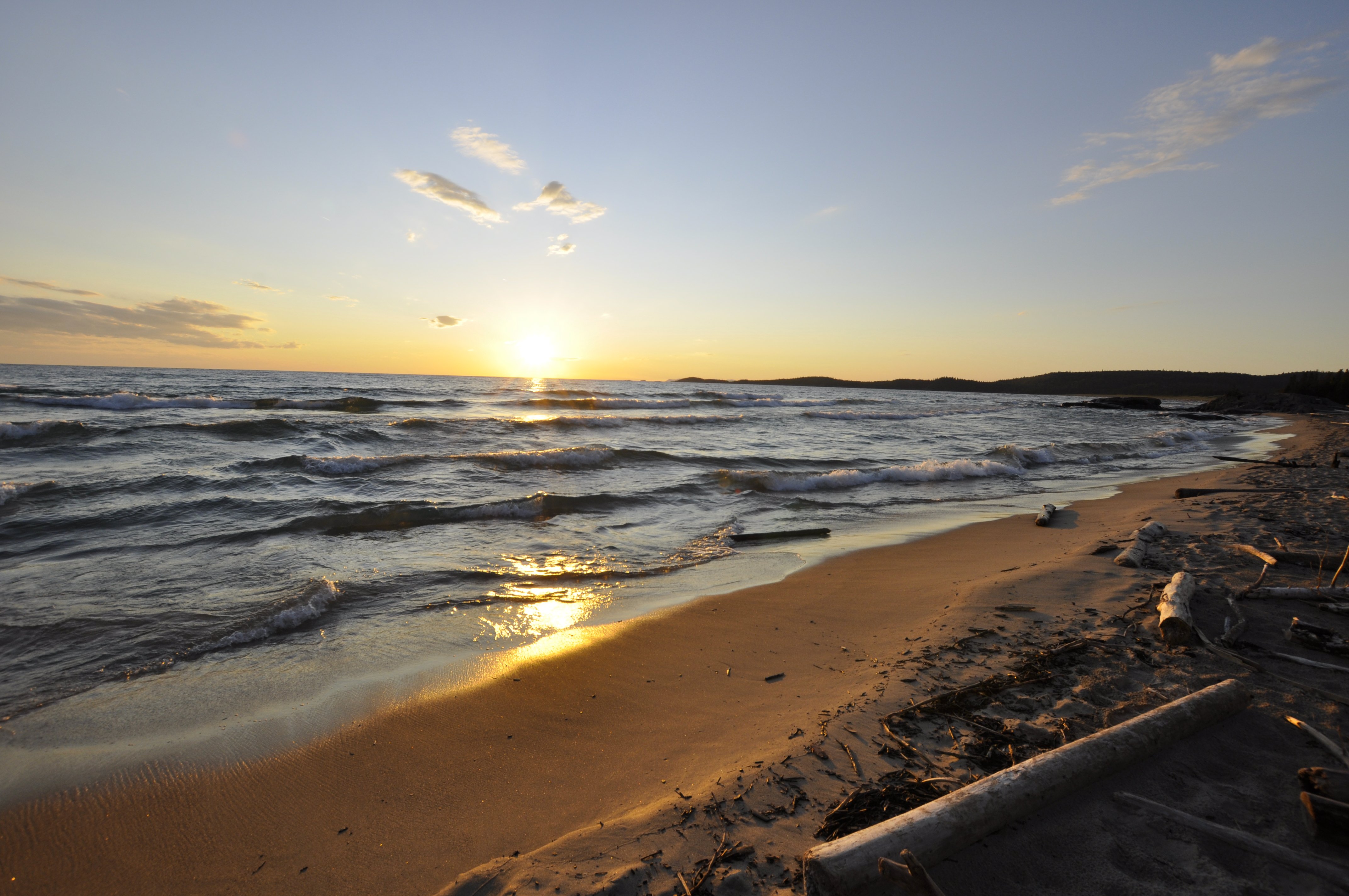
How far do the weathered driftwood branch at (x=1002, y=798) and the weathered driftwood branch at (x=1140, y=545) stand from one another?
3.35 m

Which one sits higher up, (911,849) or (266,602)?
(911,849)

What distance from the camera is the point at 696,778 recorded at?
9.02 feet

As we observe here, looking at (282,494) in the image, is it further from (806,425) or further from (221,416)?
(806,425)

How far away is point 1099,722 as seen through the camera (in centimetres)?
287

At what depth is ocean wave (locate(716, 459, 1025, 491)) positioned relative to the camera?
12.1 metres

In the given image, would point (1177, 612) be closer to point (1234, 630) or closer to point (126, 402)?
point (1234, 630)

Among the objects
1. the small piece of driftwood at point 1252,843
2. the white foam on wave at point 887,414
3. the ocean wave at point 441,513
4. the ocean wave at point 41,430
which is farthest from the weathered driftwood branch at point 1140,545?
the white foam on wave at point 887,414

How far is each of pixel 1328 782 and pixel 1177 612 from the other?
6.46 feet

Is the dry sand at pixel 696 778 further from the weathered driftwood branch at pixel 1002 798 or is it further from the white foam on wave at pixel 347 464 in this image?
the white foam on wave at pixel 347 464

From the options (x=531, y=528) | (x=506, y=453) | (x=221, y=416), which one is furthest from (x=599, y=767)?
(x=221, y=416)

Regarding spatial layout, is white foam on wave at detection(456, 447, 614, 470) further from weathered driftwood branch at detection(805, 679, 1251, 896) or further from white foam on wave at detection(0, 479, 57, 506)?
weathered driftwood branch at detection(805, 679, 1251, 896)

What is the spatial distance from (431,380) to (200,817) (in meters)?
87.3

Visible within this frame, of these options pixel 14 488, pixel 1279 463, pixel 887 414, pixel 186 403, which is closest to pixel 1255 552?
pixel 1279 463

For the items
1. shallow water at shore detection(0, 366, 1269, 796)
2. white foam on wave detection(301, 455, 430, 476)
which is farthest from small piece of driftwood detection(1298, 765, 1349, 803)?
white foam on wave detection(301, 455, 430, 476)
